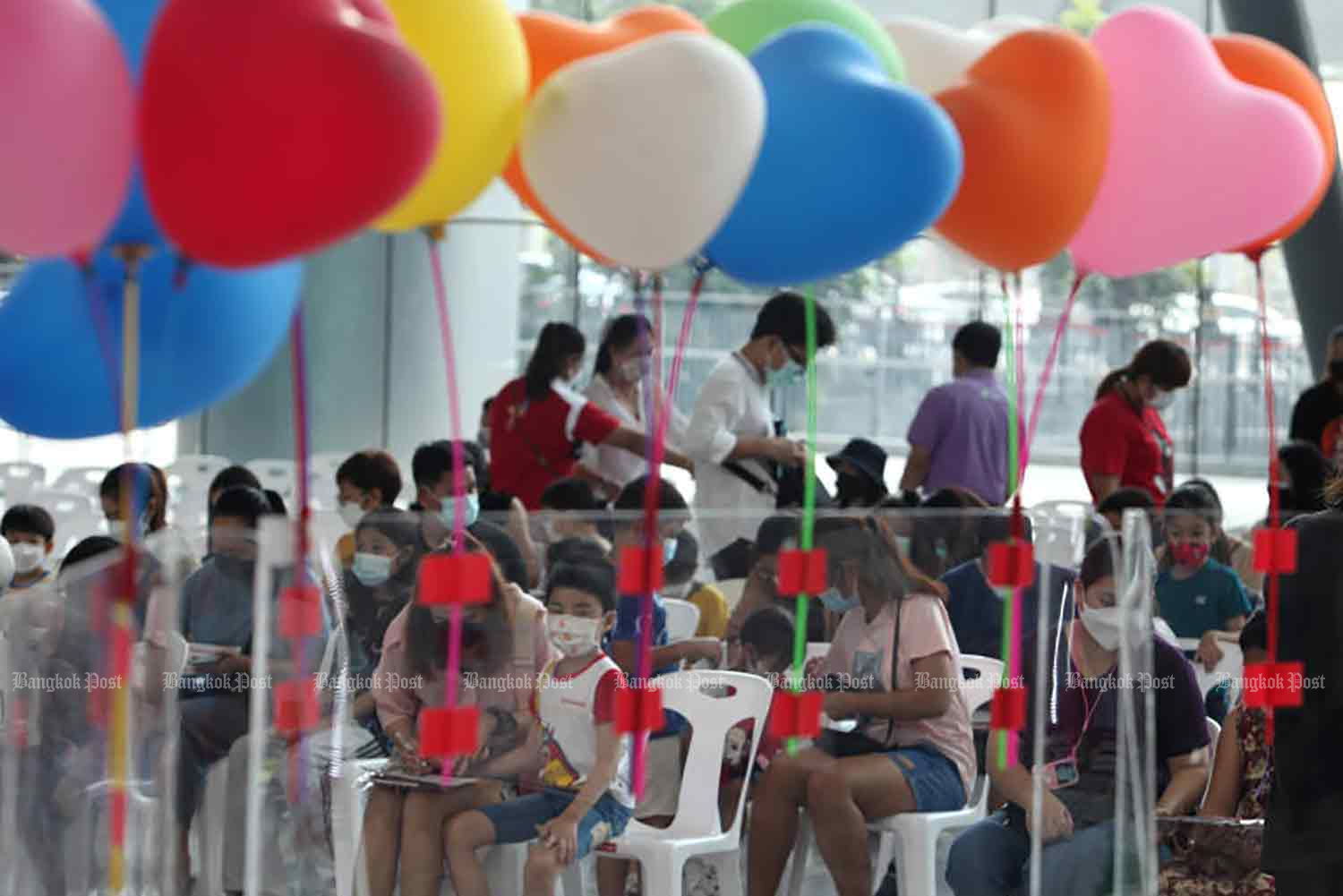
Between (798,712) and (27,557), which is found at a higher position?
(27,557)

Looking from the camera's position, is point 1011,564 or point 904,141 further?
point 1011,564

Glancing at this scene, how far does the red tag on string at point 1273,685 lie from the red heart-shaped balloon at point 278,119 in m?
1.88

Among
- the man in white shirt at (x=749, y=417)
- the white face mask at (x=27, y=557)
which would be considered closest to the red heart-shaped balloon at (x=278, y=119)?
the white face mask at (x=27, y=557)

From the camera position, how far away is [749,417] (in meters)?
6.42

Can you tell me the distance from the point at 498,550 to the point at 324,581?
1.07ft

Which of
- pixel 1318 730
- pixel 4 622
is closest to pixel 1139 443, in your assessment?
pixel 1318 730

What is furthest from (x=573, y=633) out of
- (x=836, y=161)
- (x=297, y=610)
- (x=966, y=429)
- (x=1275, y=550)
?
(x=966, y=429)

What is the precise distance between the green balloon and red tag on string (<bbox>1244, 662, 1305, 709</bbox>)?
1.27 m

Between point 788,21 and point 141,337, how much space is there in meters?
1.32

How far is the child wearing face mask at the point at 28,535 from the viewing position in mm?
5832

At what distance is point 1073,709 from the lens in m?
4.31

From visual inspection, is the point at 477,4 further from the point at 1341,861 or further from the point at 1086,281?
the point at 1086,281

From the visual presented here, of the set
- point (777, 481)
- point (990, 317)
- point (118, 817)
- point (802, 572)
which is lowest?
point (118, 817)

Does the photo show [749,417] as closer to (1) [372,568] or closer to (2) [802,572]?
(2) [802,572]
